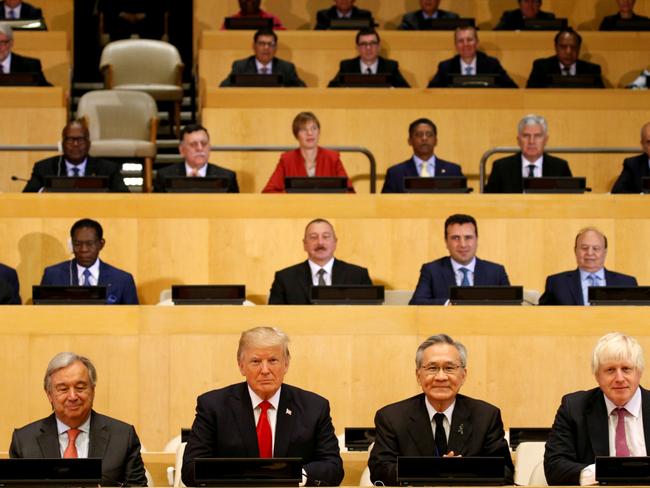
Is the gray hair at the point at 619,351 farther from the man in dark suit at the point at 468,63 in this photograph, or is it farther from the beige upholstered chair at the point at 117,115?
the beige upholstered chair at the point at 117,115

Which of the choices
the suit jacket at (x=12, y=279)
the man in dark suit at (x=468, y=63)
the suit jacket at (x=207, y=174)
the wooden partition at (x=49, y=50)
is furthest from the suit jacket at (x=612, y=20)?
the suit jacket at (x=12, y=279)

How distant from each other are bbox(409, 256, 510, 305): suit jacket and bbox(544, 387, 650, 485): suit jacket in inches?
90.5

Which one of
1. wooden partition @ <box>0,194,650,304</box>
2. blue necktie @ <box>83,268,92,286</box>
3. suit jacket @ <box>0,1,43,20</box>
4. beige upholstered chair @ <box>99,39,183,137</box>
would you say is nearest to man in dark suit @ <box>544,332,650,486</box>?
wooden partition @ <box>0,194,650,304</box>

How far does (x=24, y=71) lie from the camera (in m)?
9.66

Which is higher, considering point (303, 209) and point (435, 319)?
point (303, 209)

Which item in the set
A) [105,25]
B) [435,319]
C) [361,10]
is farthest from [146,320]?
[105,25]

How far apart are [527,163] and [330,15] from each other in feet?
9.56

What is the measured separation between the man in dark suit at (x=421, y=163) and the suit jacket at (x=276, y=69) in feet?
4.45

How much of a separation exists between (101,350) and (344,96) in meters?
3.63

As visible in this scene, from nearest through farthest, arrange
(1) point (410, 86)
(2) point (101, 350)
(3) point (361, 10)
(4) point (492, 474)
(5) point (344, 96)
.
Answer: (4) point (492, 474), (2) point (101, 350), (5) point (344, 96), (1) point (410, 86), (3) point (361, 10)

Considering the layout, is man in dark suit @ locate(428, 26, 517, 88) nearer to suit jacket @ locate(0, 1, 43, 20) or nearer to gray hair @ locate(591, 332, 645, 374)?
suit jacket @ locate(0, 1, 43, 20)

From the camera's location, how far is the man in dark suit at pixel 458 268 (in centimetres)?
698

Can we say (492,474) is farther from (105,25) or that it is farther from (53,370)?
(105,25)

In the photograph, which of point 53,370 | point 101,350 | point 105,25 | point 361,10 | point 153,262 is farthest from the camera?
point 105,25
